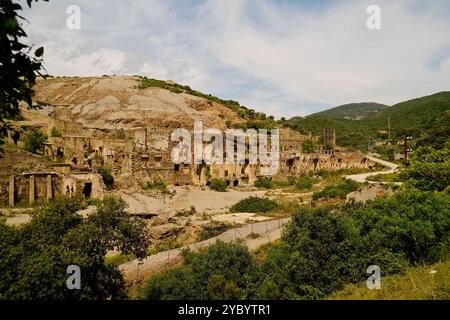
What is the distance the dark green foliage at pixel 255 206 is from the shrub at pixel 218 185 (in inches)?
290

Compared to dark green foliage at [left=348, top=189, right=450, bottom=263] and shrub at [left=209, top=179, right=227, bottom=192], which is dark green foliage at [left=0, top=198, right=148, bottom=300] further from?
shrub at [left=209, top=179, right=227, bottom=192]

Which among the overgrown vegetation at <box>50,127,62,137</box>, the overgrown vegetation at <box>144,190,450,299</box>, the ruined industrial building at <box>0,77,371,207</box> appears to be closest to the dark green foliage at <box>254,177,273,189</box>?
the ruined industrial building at <box>0,77,371,207</box>

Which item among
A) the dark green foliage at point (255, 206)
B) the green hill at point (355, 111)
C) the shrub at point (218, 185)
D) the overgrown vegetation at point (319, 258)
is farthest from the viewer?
the green hill at point (355, 111)

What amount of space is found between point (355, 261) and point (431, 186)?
10.1 meters

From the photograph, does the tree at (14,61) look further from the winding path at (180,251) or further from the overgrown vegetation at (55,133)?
the overgrown vegetation at (55,133)

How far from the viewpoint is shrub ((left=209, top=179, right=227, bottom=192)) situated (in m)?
34.2

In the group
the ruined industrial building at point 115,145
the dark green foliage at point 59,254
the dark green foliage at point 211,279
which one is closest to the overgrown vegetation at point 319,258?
the dark green foliage at point 211,279

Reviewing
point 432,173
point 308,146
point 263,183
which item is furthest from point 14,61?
point 308,146

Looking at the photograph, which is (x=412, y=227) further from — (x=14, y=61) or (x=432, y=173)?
(x=14, y=61)

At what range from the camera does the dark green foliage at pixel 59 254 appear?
7430 millimetres

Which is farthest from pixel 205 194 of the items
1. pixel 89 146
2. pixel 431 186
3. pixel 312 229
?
pixel 312 229

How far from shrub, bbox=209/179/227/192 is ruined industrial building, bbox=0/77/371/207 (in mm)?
1141

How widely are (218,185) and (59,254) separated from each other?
26310mm

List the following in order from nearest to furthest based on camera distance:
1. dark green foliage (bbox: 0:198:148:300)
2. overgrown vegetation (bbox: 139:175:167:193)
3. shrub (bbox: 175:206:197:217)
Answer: dark green foliage (bbox: 0:198:148:300), shrub (bbox: 175:206:197:217), overgrown vegetation (bbox: 139:175:167:193)
